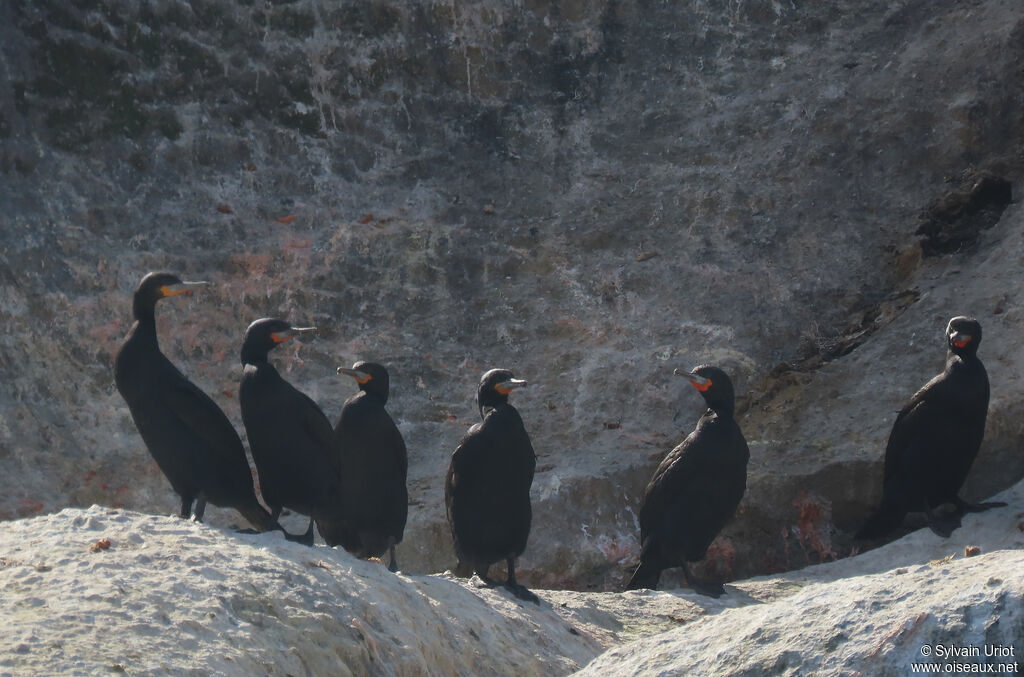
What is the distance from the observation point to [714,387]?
7.73 m

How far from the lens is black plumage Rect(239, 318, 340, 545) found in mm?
6852

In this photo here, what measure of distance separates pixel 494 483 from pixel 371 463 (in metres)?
0.69

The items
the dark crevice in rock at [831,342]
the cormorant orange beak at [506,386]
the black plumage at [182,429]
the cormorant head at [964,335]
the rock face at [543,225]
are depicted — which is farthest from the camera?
the dark crevice in rock at [831,342]

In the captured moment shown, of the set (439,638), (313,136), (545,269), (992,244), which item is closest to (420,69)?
(313,136)

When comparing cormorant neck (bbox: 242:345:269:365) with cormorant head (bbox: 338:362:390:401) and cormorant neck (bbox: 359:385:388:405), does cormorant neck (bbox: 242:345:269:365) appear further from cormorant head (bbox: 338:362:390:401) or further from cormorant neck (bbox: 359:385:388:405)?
cormorant neck (bbox: 359:385:388:405)

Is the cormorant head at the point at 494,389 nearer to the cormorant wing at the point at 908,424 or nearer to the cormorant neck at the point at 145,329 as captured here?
the cormorant neck at the point at 145,329

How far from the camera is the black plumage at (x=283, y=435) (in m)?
6.85

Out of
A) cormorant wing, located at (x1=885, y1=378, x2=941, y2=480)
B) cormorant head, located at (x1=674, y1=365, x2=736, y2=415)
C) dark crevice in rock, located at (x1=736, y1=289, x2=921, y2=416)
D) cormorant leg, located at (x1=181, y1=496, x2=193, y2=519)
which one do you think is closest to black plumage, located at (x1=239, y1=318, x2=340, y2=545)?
cormorant leg, located at (x1=181, y1=496, x2=193, y2=519)

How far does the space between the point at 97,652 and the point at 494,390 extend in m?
3.40

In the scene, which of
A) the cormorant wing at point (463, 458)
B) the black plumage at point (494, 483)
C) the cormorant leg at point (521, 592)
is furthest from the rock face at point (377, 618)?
the cormorant wing at point (463, 458)

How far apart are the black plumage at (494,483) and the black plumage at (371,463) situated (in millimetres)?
336

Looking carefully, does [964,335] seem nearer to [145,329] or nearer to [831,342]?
[831,342]

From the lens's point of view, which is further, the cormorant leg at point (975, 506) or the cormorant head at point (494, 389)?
the cormorant leg at point (975, 506)

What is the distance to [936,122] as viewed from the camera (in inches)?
400
